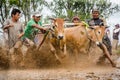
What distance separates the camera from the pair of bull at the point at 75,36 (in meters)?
13.4

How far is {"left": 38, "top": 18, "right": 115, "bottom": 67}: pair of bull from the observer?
528 inches

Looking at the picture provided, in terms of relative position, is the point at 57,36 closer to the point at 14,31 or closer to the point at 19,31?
the point at 19,31

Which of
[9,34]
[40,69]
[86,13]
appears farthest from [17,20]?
[86,13]

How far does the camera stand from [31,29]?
13.0 metres

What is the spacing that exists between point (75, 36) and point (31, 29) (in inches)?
71.0

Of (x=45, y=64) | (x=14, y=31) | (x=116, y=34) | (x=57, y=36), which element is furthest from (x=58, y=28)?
(x=116, y=34)

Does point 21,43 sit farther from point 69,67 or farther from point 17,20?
point 69,67

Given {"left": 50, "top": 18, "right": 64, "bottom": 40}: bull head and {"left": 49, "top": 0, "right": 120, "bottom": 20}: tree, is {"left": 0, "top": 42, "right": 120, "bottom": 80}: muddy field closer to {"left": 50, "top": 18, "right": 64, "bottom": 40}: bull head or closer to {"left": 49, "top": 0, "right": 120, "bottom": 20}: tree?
{"left": 50, "top": 18, "right": 64, "bottom": 40}: bull head

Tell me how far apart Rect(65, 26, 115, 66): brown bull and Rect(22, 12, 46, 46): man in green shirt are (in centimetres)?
130

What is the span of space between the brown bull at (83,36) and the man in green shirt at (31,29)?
4.26 ft

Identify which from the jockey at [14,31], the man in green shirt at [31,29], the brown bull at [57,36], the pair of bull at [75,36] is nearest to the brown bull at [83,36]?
the pair of bull at [75,36]

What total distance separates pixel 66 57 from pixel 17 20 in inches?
73.1

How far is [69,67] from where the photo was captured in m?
13.0

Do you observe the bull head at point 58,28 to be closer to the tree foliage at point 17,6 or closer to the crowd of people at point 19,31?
the crowd of people at point 19,31
